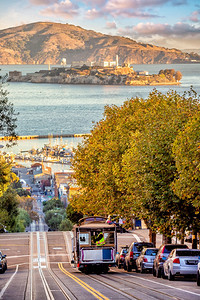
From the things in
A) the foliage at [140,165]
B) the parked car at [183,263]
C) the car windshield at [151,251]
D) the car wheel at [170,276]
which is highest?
the foliage at [140,165]

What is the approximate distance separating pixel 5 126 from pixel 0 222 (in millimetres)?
54842

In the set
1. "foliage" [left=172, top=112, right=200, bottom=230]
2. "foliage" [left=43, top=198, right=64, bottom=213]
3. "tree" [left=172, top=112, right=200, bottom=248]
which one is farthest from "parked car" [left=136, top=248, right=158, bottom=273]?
"foliage" [left=43, top=198, right=64, bottom=213]

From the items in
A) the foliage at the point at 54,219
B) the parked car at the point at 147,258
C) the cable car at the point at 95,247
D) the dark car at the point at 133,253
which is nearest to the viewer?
the parked car at the point at 147,258

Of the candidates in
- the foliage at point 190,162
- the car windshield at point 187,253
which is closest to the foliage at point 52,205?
the foliage at point 190,162

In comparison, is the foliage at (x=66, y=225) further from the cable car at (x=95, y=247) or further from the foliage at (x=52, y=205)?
the cable car at (x=95, y=247)

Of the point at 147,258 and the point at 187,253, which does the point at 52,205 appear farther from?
the point at 187,253

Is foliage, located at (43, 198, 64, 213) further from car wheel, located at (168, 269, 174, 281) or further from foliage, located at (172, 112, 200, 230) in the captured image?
car wheel, located at (168, 269, 174, 281)

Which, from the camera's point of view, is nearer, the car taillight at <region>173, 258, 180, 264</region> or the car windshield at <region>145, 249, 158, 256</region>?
the car taillight at <region>173, 258, 180, 264</region>

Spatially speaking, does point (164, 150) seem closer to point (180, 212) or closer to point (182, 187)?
point (180, 212)

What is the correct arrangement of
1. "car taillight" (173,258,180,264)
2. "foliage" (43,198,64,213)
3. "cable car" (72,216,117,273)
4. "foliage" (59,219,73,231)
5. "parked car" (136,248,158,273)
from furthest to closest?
1. "foliage" (43,198,64,213)
2. "foliage" (59,219,73,231)
3. "cable car" (72,216,117,273)
4. "parked car" (136,248,158,273)
5. "car taillight" (173,258,180,264)

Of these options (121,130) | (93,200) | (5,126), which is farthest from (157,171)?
(93,200)

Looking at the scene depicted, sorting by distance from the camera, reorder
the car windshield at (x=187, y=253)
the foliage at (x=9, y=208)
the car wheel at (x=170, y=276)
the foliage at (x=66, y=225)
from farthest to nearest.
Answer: the foliage at (x=66, y=225), the foliage at (x=9, y=208), the car wheel at (x=170, y=276), the car windshield at (x=187, y=253)

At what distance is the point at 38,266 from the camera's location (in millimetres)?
44719

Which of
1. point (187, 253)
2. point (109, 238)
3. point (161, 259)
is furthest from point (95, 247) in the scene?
point (187, 253)
